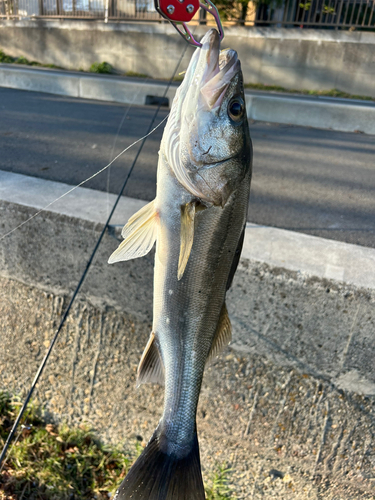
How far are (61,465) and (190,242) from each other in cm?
231

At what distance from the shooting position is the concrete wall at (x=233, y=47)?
10.4 m

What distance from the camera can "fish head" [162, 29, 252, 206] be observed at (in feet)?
4.08

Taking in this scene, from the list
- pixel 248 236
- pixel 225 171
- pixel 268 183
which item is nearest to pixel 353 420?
pixel 248 236

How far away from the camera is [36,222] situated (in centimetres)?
258

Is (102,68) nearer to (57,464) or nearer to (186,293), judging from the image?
(57,464)

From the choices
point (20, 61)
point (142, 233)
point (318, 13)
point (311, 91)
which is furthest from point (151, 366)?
point (20, 61)

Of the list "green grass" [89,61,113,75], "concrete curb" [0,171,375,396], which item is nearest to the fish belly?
"concrete curb" [0,171,375,396]

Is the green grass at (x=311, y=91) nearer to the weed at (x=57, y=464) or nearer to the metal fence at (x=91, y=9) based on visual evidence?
the metal fence at (x=91, y=9)

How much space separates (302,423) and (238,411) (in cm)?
36

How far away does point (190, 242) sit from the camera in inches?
49.8

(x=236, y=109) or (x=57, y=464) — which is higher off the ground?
(x=236, y=109)

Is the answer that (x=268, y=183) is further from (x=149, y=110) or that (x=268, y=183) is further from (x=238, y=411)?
(x=149, y=110)

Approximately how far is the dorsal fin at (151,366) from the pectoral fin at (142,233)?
370mm

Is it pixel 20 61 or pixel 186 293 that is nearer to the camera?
pixel 186 293
